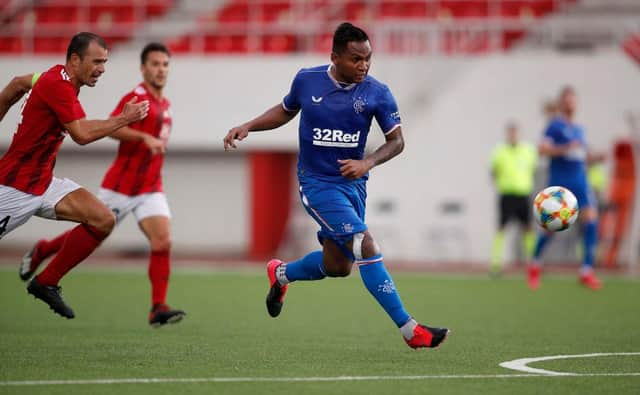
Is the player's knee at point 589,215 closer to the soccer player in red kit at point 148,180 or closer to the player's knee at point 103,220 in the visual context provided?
the soccer player in red kit at point 148,180

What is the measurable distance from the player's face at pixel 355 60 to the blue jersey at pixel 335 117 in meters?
0.16

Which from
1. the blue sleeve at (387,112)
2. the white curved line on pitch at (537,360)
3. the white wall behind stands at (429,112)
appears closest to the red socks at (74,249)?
the blue sleeve at (387,112)

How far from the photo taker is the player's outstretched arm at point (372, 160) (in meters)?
7.83

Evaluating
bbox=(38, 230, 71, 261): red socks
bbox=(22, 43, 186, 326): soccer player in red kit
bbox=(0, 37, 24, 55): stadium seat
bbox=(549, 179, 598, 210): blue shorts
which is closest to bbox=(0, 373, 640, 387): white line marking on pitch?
bbox=(22, 43, 186, 326): soccer player in red kit

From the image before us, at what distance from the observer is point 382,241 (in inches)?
884

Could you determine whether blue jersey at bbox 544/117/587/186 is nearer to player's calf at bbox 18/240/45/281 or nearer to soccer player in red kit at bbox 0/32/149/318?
player's calf at bbox 18/240/45/281

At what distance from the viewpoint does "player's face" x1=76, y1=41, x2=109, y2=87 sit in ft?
28.0

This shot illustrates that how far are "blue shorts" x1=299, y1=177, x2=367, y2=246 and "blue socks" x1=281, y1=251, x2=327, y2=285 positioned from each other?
0.35 metres

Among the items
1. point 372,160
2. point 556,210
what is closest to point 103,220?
point 372,160

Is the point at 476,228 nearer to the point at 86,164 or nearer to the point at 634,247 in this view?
the point at 634,247

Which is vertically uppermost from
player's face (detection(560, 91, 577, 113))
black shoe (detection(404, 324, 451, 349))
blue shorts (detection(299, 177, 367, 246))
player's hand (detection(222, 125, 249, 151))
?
player's face (detection(560, 91, 577, 113))

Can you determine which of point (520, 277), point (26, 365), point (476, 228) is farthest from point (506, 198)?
point (26, 365)

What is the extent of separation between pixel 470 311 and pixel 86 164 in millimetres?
14199

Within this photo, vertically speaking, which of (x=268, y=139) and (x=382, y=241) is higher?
(x=268, y=139)
